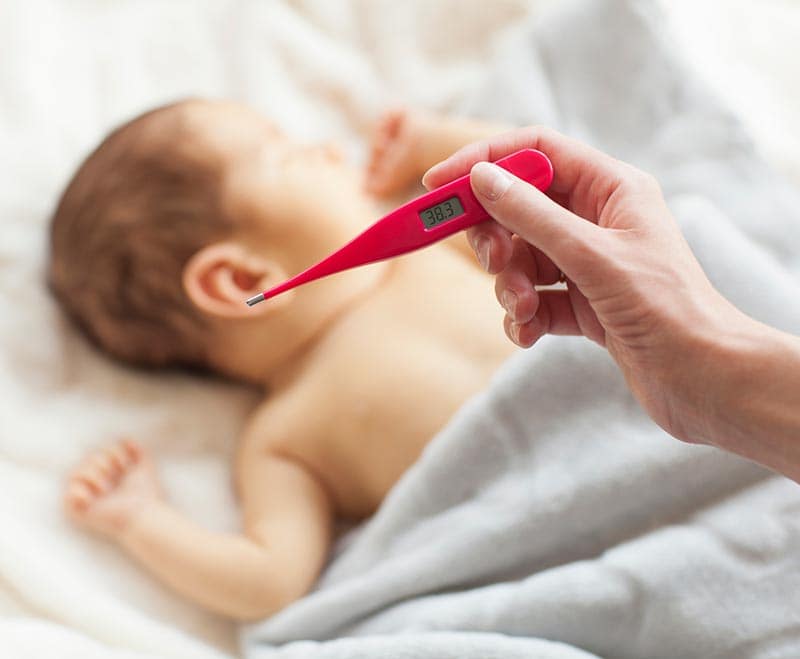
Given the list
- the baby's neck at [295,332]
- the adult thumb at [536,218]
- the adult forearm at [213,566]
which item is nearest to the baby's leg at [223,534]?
the adult forearm at [213,566]

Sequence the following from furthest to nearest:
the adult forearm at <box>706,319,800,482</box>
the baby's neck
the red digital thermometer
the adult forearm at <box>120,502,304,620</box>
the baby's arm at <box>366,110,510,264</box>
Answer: the baby's arm at <box>366,110,510,264</box> < the baby's neck < the adult forearm at <box>120,502,304,620</box> < the red digital thermometer < the adult forearm at <box>706,319,800,482</box>

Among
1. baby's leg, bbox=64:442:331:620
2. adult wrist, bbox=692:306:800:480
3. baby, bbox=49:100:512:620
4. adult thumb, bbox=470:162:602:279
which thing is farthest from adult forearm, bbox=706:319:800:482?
baby's leg, bbox=64:442:331:620

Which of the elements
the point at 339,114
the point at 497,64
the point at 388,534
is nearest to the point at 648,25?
the point at 497,64

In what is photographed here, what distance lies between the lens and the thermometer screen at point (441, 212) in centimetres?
78

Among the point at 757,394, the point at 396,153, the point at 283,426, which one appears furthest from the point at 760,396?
the point at 396,153

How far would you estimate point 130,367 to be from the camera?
49.6 inches

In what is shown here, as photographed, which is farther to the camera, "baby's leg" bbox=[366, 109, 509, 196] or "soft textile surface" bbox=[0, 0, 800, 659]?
"baby's leg" bbox=[366, 109, 509, 196]

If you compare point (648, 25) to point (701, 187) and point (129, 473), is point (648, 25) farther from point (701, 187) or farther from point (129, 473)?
point (129, 473)

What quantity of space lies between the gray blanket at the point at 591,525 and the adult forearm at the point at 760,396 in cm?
24

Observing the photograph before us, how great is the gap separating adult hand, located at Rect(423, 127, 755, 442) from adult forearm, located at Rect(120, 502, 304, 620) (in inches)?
19.0

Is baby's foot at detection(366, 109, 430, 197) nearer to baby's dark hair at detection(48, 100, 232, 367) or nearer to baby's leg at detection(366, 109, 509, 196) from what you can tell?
baby's leg at detection(366, 109, 509, 196)

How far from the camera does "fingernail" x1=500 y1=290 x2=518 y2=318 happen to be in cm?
82

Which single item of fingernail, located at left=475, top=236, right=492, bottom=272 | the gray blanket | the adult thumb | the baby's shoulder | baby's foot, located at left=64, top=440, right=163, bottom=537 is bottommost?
the gray blanket

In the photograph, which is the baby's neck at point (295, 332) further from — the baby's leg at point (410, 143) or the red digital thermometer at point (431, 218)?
the red digital thermometer at point (431, 218)
